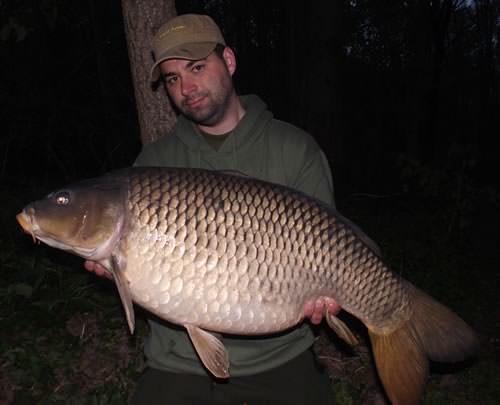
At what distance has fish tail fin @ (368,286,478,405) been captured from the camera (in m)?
2.01

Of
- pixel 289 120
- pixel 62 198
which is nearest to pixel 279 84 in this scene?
pixel 289 120

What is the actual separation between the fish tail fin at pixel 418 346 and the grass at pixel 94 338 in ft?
2.64

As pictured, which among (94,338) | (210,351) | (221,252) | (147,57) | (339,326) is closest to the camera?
(221,252)

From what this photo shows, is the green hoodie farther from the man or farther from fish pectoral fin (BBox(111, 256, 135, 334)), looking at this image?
fish pectoral fin (BBox(111, 256, 135, 334))

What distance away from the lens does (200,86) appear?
231 cm

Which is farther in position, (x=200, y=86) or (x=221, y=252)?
(x=200, y=86)

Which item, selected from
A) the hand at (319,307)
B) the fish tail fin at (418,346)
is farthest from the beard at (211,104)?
A: the fish tail fin at (418,346)

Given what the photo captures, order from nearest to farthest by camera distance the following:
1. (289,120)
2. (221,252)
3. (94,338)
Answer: (221,252), (94,338), (289,120)

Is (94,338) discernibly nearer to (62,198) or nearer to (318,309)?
(62,198)

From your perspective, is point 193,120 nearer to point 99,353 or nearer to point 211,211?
point 211,211

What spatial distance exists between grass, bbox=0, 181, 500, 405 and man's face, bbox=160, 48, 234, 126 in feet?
4.99

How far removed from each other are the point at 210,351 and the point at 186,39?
131 cm

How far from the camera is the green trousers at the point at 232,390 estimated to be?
2236mm

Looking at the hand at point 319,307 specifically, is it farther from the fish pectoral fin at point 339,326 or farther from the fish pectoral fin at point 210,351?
the fish pectoral fin at point 210,351
